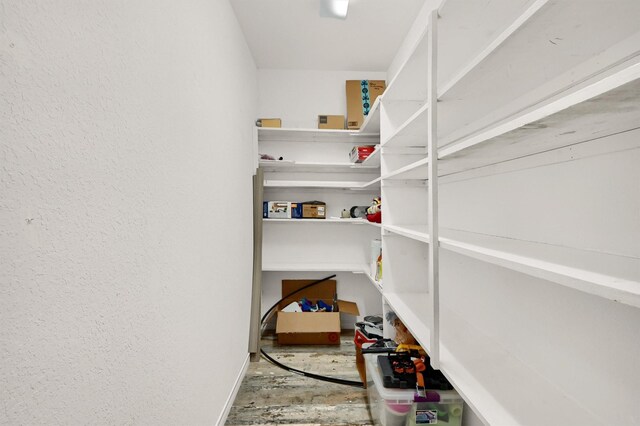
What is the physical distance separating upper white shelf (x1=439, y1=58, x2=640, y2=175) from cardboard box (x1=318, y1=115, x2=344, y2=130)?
6.74 ft

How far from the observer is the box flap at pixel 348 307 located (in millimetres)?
3109

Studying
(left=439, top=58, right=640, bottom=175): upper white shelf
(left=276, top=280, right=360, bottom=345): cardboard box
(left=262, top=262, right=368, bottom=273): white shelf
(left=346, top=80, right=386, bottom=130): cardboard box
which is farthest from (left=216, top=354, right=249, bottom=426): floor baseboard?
(left=346, top=80, right=386, bottom=130): cardboard box

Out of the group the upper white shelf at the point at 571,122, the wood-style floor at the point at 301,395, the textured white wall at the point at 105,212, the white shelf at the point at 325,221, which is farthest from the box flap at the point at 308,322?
the upper white shelf at the point at 571,122

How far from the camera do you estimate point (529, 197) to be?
1115 mm

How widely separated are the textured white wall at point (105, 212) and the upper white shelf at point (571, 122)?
1084mm

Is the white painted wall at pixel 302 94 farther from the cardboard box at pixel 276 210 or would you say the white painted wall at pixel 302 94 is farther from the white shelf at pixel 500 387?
the white shelf at pixel 500 387

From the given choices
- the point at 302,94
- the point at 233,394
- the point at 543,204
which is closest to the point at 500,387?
the point at 543,204

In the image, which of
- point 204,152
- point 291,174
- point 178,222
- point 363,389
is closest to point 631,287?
point 178,222

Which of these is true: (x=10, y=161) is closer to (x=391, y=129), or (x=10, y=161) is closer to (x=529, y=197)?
(x=529, y=197)

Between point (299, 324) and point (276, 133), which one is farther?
point (276, 133)

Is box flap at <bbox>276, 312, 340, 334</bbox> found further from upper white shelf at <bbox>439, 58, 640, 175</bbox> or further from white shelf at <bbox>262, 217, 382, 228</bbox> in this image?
upper white shelf at <bbox>439, 58, 640, 175</bbox>

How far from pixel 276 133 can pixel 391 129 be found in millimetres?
1413

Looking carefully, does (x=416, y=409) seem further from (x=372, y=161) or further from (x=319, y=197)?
(x=319, y=197)

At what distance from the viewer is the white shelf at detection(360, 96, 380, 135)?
2342mm
